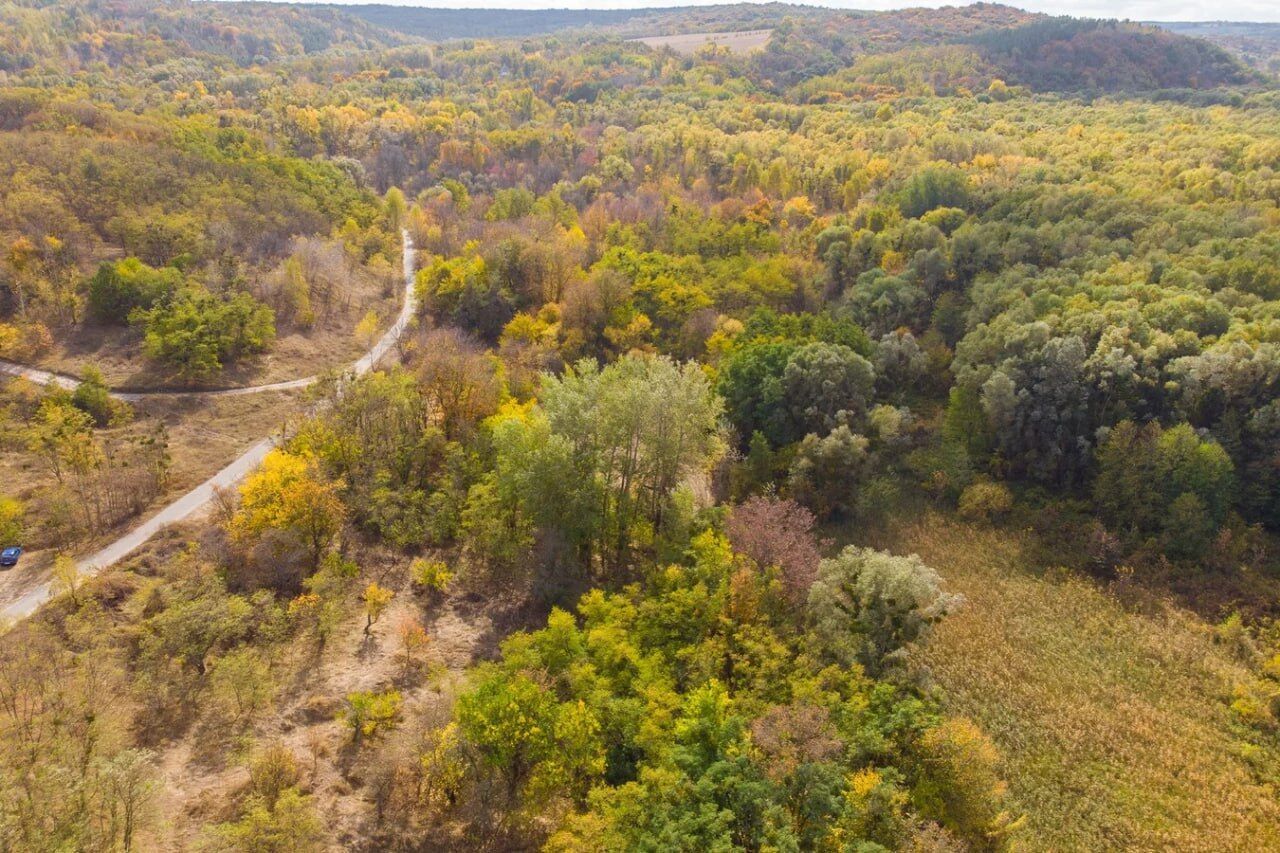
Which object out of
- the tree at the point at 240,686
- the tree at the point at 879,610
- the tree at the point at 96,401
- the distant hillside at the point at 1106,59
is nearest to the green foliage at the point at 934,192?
the tree at the point at 879,610

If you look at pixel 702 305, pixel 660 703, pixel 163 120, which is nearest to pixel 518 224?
pixel 702 305

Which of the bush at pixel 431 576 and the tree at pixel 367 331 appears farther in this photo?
the tree at pixel 367 331

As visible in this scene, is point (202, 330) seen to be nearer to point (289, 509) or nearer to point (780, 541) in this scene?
point (289, 509)

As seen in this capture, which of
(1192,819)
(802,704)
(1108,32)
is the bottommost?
(1192,819)

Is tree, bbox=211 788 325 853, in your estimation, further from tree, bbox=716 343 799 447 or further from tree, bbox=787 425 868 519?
tree, bbox=716 343 799 447

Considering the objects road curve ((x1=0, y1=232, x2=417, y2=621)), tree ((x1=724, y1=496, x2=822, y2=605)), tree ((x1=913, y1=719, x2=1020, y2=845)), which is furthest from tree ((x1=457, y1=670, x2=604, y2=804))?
road curve ((x1=0, y1=232, x2=417, y2=621))

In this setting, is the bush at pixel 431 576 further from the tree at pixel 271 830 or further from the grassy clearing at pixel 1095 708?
the grassy clearing at pixel 1095 708

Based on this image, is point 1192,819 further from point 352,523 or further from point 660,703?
point 352,523
